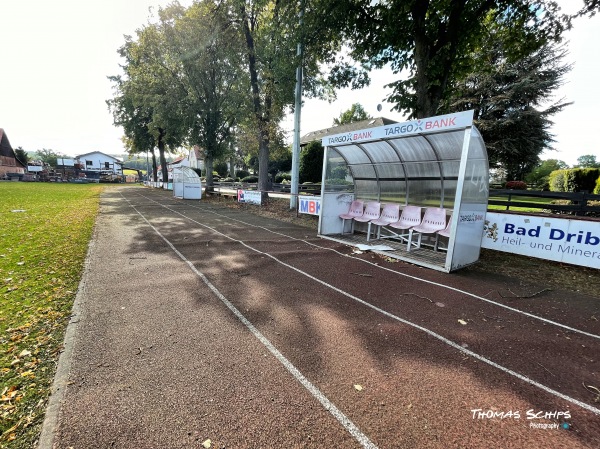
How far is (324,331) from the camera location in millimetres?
3857

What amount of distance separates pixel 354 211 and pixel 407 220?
2.08 m

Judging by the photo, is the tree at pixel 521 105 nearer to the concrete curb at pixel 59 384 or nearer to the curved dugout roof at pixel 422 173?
the curved dugout roof at pixel 422 173

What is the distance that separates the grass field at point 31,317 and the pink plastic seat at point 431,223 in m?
7.84

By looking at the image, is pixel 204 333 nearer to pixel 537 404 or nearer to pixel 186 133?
pixel 537 404

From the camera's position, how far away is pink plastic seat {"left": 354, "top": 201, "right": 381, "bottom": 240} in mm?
9602

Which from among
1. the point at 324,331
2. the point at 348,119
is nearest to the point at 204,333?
the point at 324,331

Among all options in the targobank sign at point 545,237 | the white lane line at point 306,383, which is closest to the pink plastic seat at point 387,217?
the targobank sign at point 545,237

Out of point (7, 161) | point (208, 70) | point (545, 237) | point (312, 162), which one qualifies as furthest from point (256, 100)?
point (7, 161)

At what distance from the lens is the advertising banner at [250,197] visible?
18234 mm

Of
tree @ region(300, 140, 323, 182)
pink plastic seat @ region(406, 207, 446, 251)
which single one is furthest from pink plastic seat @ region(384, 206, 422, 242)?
tree @ region(300, 140, 323, 182)

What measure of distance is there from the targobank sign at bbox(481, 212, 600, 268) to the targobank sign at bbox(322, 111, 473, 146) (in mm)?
3182

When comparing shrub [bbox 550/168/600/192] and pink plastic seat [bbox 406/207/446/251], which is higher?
shrub [bbox 550/168/600/192]

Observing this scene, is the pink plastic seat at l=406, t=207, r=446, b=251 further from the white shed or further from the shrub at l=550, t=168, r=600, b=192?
the white shed

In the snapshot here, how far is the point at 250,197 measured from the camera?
19.0 metres
